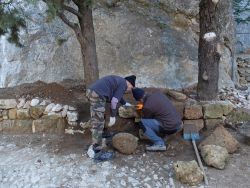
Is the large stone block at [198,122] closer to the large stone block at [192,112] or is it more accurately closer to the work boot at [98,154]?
the large stone block at [192,112]

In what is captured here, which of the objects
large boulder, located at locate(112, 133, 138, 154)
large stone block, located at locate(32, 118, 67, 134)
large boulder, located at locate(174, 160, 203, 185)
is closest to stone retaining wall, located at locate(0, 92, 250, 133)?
large stone block, located at locate(32, 118, 67, 134)

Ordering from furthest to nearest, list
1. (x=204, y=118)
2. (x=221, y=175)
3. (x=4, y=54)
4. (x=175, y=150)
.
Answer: (x=4, y=54), (x=204, y=118), (x=175, y=150), (x=221, y=175)

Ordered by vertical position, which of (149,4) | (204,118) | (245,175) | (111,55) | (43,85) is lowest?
(245,175)

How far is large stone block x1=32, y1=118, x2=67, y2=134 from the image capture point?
6242mm

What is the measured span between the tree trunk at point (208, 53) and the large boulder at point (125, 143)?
1619 millimetres

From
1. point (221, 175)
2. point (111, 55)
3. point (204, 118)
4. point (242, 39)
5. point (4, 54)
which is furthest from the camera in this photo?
point (242, 39)

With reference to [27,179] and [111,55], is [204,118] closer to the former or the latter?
[111,55]

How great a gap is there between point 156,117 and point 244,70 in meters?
4.62

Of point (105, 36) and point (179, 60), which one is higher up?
point (105, 36)

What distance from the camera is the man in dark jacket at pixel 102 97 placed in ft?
16.8

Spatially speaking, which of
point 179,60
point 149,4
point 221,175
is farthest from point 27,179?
point 149,4

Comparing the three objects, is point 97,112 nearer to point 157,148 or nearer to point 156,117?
point 156,117

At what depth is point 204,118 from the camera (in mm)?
6004

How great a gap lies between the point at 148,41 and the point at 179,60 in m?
0.76
